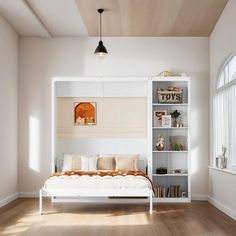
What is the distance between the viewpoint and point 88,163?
805 centimetres

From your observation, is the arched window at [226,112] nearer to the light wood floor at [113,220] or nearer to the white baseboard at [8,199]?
the light wood floor at [113,220]

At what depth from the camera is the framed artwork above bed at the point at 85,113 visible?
27.4 ft

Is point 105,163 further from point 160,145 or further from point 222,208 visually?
point 222,208

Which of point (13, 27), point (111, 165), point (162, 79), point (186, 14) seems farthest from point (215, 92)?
point (13, 27)

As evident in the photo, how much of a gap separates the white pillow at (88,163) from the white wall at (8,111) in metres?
1.28

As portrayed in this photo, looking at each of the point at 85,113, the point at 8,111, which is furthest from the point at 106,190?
the point at 8,111

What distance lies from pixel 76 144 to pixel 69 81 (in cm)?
118

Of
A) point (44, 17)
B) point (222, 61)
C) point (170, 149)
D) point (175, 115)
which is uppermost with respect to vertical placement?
point (44, 17)

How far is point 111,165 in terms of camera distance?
8.14 metres

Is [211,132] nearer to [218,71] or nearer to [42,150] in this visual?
[218,71]

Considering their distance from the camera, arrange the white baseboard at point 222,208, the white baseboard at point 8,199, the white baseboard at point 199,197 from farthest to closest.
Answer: the white baseboard at point 199,197 < the white baseboard at point 8,199 < the white baseboard at point 222,208

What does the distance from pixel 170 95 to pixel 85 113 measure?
1.59 m

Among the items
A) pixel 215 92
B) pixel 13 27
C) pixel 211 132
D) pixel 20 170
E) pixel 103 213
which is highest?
pixel 13 27

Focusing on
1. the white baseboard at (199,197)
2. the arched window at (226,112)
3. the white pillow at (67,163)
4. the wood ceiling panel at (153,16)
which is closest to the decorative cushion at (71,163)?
the white pillow at (67,163)
